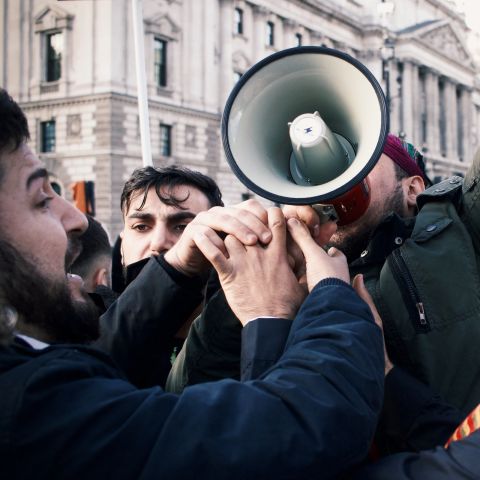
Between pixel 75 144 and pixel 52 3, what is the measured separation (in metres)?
5.78

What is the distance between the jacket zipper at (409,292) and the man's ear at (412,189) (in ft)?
2.19

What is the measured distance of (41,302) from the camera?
1456 mm

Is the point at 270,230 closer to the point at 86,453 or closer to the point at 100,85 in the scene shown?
the point at 86,453

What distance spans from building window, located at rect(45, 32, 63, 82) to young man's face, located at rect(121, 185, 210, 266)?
25.0 metres

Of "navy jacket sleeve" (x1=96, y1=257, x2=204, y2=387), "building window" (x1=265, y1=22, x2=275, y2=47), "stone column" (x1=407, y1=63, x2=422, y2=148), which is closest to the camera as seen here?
"navy jacket sleeve" (x1=96, y1=257, x2=204, y2=387)

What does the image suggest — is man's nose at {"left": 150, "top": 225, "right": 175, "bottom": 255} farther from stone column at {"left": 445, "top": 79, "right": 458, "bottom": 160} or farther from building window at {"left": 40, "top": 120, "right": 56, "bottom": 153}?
stone column at {"left": 445, "top": 79, "right": 458, "bottom": 160}

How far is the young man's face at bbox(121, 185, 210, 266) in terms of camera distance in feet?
9.22

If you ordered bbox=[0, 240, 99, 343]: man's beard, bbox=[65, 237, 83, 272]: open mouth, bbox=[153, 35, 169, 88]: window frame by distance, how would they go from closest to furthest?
bbox=[0, 240, 99, 343]: man's beard
bbox=[65, 237, 83, 272]: open mouth
bbox=[153, 35, 169, 88]: window frame

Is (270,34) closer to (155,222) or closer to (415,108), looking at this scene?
(415,108)

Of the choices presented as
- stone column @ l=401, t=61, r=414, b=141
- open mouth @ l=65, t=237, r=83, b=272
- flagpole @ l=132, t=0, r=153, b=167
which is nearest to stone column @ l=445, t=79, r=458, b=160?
stone column @ l=401, t=61, r=414, b=141

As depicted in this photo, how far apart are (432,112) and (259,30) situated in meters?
19.5

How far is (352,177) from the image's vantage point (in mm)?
1564

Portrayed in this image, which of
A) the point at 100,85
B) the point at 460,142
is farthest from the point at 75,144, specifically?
the point at 460,142

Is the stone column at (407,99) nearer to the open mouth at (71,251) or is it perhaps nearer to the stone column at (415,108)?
the stone column at (415,108)
